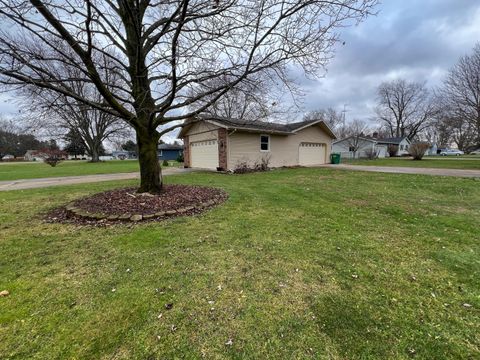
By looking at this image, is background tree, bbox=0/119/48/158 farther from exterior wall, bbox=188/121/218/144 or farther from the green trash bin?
the green trash bin

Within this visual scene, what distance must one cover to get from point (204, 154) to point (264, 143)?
4.56m

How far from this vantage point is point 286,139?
1811cm

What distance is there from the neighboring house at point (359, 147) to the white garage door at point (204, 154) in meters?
29.4

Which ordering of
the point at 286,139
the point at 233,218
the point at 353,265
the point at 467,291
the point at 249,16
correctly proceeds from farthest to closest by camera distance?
the point at 286,139, the point at 249,16, the point at 233,218, the point at 353,265, the point at 467,291

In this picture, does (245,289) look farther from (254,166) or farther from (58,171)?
(58,171)

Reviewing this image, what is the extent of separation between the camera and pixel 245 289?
8.59 ft

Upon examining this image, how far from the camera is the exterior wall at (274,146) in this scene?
1508cm

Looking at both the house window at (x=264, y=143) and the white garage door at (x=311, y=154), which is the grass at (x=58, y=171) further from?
the white garage door at (x=311, y=154)

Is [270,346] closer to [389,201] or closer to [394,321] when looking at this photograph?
[394,321]

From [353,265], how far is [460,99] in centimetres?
2790

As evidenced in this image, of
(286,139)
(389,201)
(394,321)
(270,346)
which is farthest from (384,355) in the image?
(286,139)

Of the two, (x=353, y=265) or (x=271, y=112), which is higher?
(x=271, y=112)

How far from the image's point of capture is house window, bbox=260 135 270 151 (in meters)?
16.6

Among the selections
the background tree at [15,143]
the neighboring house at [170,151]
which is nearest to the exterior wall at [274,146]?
the neighboring house at [170,151]
